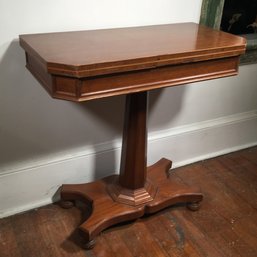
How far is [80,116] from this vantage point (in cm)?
155

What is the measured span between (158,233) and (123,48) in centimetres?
81

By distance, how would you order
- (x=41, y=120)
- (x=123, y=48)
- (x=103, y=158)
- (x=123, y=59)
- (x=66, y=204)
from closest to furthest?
1. (x=123, y=59)
2. (x=123, y=48)
3. (x=41, y=120)
4. (x=66, y=204)
5. (x=103, y=158)

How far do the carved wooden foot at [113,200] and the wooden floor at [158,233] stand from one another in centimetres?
7

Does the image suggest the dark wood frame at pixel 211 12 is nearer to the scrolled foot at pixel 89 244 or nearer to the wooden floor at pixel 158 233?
the wooden floor at pixel 158 233

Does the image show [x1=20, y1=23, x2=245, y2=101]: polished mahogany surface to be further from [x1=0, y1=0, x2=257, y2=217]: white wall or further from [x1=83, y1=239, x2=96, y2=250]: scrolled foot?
[x1=83, y1=239, x2=96, y2=250]: scrolled foot

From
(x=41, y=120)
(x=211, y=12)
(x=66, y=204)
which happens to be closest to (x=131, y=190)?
(x=66, y=204)

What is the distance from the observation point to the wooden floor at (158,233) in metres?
1.39

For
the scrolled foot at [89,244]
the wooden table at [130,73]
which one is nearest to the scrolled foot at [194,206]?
the wooden table at [130,73]

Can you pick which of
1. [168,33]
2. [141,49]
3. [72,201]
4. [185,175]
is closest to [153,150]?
[185,175]

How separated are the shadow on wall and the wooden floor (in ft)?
0.90

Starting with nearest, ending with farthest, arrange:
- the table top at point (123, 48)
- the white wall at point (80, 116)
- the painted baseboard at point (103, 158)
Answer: the table top at point (123, 48) < the white wall at point (80, 116) < the painted baseboard at point (103, 158)

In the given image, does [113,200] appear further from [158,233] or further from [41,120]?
[41,120]

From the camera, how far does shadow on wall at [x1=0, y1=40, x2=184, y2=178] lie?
4.44 feet

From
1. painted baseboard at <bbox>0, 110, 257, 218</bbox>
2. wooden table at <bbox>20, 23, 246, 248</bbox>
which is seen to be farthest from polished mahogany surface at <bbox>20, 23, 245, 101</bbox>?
painted baseboard at <bbox>0, 110, 257, 218</bbox>
